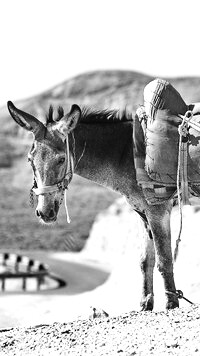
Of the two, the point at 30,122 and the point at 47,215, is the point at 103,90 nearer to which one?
the point at 30,122

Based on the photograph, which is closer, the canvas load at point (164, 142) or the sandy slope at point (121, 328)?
the sandy slope at point (121, 328)

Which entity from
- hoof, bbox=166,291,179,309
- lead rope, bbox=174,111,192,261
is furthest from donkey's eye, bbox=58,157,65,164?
hoof, bbox=166,291,179,309

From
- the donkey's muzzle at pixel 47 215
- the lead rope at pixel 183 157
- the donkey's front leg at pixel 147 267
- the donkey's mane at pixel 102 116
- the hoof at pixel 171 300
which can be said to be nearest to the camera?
the donkey's muzzle at pixel 47 215

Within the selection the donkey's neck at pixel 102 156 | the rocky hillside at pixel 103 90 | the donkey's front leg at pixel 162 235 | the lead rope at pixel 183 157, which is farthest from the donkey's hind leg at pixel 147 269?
the rocky hillside at pixel 103 90

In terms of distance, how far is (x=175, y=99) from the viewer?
317 inches

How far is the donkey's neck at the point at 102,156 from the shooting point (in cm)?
782

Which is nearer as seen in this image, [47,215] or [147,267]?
[47,215]

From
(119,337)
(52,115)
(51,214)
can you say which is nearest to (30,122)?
(52,115)

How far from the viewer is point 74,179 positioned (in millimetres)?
54031

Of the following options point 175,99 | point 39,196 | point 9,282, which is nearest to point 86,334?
point 39,196

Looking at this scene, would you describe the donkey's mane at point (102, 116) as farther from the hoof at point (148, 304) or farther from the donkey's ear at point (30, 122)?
the hoof at point (148, 304)

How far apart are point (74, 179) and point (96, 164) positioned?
46.2 metres

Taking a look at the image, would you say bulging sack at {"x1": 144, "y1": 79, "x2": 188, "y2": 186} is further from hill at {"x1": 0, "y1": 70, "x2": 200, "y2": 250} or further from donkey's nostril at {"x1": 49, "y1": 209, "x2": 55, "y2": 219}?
donkey's nostril at {"x1": 49, "y1": 209, "x2": 55, "y2": 219}

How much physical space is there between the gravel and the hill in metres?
2.22
